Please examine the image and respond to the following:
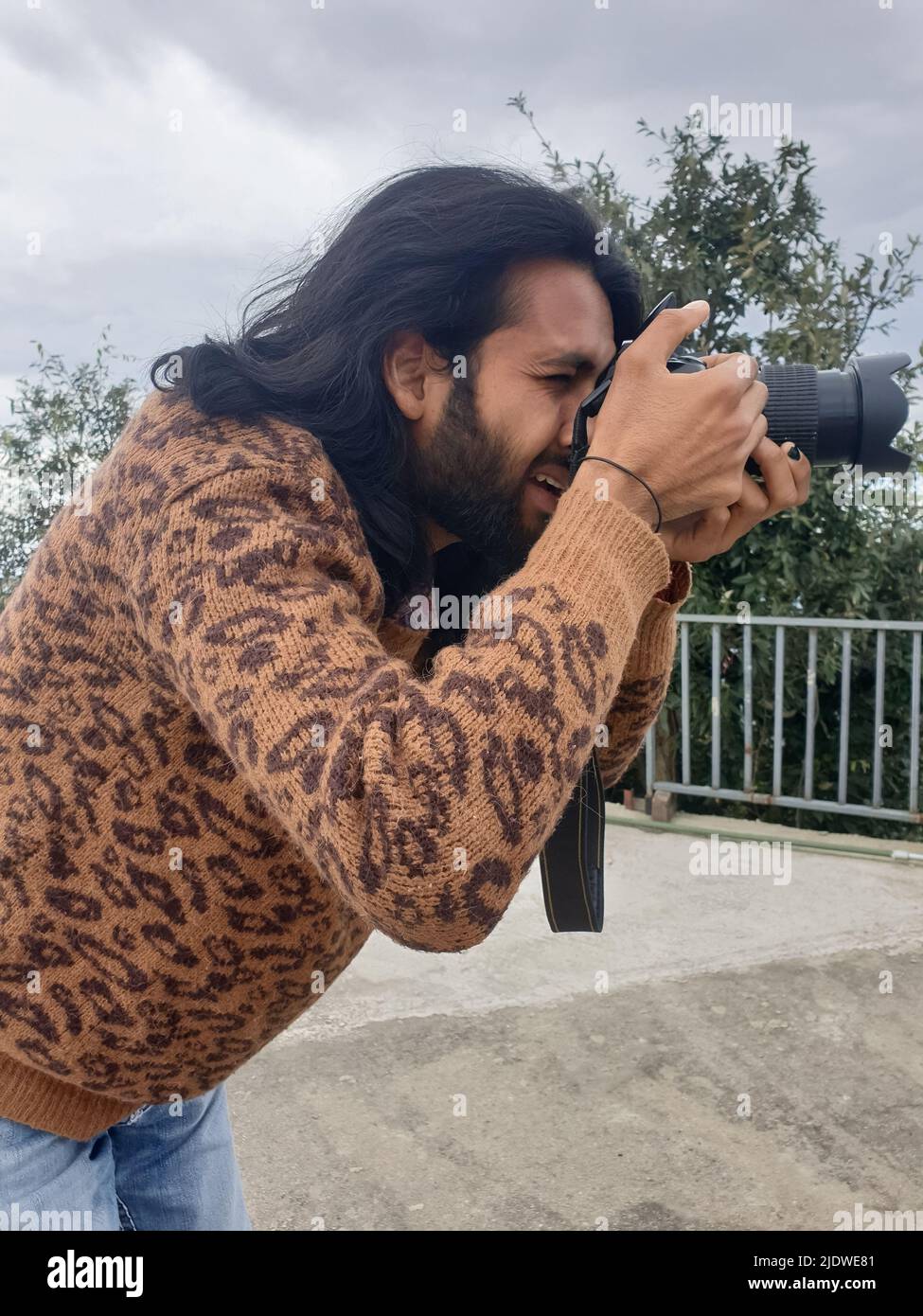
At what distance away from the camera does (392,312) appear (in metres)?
1.52

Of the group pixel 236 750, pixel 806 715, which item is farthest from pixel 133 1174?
pixel 806 715

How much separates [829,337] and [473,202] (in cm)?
390

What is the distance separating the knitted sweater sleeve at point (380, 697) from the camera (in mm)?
975

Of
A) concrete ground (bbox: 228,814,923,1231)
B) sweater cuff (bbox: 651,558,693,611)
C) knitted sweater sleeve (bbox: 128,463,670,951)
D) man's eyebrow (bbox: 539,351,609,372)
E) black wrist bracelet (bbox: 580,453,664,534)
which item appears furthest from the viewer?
concrete ground (bbox: 228,814,923,1231)

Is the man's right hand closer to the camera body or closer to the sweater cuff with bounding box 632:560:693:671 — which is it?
the camera body

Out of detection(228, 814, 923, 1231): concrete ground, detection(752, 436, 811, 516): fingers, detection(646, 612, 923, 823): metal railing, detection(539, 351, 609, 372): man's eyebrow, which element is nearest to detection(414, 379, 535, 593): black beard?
detection(539, 351, 609, 372): man's eyebrow

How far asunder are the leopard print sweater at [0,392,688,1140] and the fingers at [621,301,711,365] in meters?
0.20

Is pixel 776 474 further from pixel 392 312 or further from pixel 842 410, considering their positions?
pixel 392 312

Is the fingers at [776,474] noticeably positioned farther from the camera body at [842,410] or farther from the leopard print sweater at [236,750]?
the leopard print sweater at [236,750]

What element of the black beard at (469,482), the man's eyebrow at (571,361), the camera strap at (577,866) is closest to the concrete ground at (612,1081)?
the camera strap at (577,866)

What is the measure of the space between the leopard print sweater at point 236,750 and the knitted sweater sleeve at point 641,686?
378mm

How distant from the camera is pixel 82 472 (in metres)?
6.00

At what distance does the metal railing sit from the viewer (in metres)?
4.58

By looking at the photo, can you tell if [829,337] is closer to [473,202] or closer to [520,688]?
[473,202]
